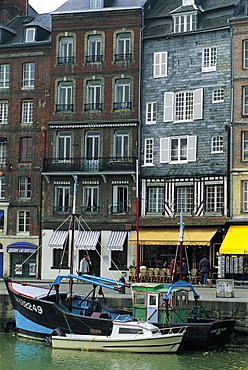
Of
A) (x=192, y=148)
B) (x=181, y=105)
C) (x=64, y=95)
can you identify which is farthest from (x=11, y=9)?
(x=192, y=148)

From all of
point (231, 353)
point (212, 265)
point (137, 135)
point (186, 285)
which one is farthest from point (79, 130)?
point (231, 353)

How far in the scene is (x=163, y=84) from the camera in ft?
151

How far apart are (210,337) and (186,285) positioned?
2.71 meters

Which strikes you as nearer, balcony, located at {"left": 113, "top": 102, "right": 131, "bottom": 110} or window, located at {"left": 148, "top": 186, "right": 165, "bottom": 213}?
window, located at {"left": 148, "top": 186, "right": 165, "bottom": 213}

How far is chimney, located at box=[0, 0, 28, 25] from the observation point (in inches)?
2090

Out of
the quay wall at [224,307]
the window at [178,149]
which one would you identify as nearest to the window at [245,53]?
the window at [178,149]

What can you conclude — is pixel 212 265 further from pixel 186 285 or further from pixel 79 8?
pixel 79 8

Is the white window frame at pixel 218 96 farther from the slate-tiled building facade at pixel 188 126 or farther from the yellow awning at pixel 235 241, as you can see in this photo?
the yellow awning at pixel 235 241

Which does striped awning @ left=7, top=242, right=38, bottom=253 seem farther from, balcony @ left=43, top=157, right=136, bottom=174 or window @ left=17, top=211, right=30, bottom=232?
balcony @ left=43, top=157, right=136, bottom=174

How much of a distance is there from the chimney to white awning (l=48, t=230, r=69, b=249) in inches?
650

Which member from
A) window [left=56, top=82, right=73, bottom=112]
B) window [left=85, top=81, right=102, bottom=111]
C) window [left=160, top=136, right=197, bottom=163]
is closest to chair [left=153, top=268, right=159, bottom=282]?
window [left=160, top=136, right=197, bottom=163]

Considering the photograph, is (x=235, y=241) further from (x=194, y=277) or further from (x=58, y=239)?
(x=58, y=239)

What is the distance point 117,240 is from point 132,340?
18.5m

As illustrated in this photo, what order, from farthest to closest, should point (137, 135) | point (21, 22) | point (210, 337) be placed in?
point (21, 22), point (137, 135), point (210, 337)
